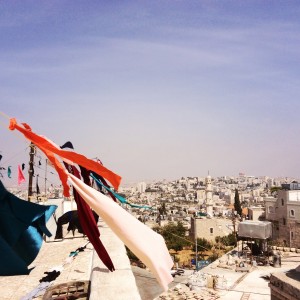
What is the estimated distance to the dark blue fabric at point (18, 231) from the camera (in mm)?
3926

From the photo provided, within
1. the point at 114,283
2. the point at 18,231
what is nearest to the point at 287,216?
the point at 114,283

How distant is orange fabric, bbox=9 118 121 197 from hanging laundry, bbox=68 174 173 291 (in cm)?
39

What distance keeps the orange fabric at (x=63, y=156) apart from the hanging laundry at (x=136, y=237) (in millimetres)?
388

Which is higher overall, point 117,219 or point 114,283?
point 117,219

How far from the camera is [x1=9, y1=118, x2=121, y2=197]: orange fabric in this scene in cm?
403

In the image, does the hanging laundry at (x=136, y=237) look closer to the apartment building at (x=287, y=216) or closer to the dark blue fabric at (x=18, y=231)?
the dark blue fabric at (x=18, y=231)

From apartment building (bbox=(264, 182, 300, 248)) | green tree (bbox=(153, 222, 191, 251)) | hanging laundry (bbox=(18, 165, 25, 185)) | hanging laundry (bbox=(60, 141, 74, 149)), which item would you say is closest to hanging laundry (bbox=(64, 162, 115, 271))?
hanging laundry (bbox=(60, 141, 74, 149))

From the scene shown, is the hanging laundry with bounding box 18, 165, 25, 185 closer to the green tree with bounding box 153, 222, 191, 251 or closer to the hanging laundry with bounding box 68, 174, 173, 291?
the hanging laundry with bounding box 68, 174, 173, 291

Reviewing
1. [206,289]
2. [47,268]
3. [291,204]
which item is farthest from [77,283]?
[291,204]

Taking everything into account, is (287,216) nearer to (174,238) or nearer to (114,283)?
(174,238)

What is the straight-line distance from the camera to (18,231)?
4234 mm

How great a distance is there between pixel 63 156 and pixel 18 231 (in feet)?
3.58

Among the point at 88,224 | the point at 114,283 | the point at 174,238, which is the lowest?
the point at 174,238

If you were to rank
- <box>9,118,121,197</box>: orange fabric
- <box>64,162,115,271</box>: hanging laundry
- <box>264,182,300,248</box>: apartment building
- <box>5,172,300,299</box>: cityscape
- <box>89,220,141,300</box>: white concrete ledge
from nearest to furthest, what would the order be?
<box>9,118,121,197</box>: orange fabric
<box>64,162,115,271</box>: hanging laundry
<box>89,220,141,300</box>: white concrete ledge
<box>5,172,300,299</box>: cityscape
<box>264,182,300,248</box>: apartment building
